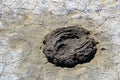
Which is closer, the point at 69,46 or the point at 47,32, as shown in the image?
the point at 69,46

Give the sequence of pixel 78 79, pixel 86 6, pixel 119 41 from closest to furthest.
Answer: pixel 78 79 < pixel 119 41 < pixel 86 6

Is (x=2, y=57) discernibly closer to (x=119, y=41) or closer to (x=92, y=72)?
(x=92, y=72)

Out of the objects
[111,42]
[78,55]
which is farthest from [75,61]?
[111,42]

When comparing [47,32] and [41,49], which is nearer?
[41,49]
